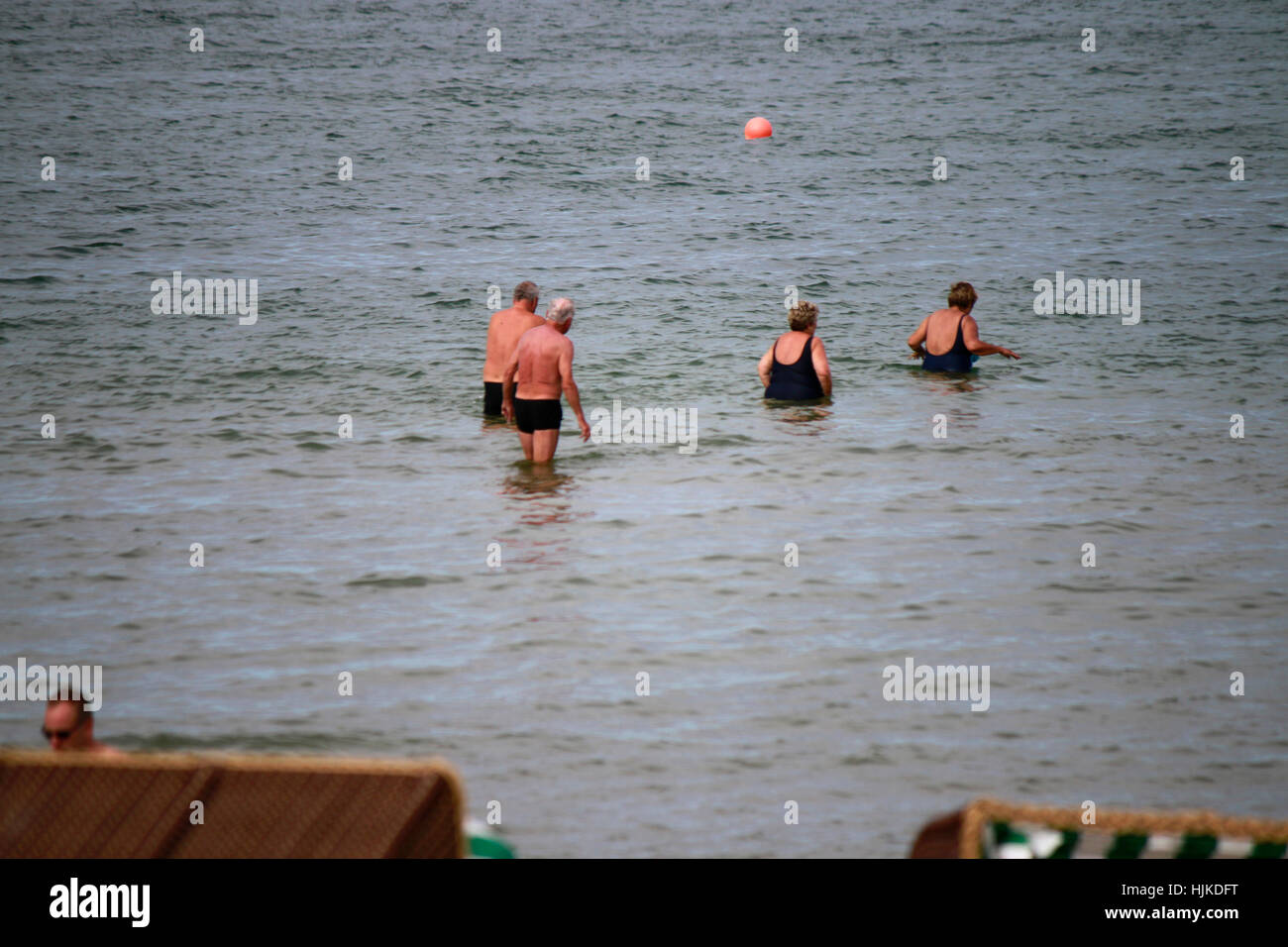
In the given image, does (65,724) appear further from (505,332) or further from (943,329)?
(943,329)

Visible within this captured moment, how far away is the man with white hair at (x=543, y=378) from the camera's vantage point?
41.3ft

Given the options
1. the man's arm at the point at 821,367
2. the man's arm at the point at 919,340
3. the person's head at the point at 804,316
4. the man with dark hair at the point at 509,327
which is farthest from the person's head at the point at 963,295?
the man with dark hair at the point at 509,327

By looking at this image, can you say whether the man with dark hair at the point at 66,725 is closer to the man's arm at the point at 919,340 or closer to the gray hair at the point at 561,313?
the gray hair at the point at 561,313

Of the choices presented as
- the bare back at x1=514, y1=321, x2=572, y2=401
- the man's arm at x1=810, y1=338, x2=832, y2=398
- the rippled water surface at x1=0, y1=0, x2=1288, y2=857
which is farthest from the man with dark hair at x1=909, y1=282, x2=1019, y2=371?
the bare back at x1=514, y1=321, x2=572, y2=401

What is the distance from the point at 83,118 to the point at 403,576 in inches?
1436

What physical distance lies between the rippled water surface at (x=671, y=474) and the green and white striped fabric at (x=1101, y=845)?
7.91 ft

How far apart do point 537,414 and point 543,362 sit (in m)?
0.71

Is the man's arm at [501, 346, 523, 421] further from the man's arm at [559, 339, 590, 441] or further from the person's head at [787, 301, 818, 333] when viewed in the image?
the person's head at [787, 301, 818, 333]

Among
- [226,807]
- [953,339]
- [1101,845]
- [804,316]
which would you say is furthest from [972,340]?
[226,807]

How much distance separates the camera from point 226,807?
5340mm

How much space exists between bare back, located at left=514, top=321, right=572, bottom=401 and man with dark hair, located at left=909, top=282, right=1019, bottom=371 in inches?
229
